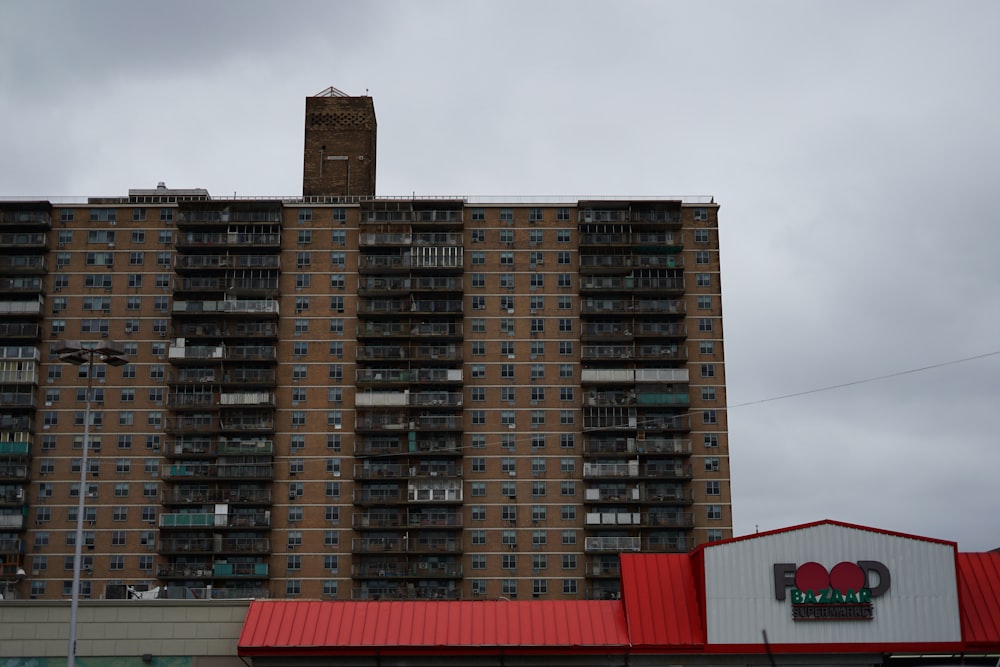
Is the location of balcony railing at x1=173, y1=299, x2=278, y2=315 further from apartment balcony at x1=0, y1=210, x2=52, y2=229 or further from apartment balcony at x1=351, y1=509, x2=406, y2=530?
apartment balcony at x1=351, y1=509, x2=406, y2=530

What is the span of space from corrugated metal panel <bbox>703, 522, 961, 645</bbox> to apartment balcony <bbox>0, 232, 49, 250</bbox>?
98808 mm

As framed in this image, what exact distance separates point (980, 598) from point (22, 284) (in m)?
109

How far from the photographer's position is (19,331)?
142625 millimetres

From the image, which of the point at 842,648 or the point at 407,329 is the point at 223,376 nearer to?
the point at 407,329

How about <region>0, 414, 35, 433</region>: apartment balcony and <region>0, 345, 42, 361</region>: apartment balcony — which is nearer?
<region>0, 414, 35, 433</region>: apartment balcony

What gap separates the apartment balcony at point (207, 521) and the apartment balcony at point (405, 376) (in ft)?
57.1

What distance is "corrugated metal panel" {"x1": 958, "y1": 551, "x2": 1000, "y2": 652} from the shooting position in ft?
229

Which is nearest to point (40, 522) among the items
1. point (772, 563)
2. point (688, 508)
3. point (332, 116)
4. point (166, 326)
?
point (166, 326)

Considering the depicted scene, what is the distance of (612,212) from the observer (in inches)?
5719

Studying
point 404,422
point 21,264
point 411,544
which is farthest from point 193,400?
point 411,544

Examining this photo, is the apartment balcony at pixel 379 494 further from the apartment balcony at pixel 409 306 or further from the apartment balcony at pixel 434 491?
the apartment balcony at pixel 409 306

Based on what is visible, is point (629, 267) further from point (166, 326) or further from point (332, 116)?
point (166, 326)

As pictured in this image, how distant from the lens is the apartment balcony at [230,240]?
5625 inches

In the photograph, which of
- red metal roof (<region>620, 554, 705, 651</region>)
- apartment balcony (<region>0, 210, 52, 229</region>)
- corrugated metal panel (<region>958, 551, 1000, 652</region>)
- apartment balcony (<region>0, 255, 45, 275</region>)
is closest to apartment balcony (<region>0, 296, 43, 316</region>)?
apartment balcony (<region>0, 255, 45, 275</region>)
